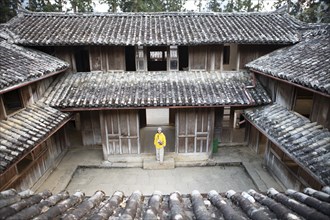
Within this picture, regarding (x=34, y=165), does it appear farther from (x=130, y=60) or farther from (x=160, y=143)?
(x=130, y=60)

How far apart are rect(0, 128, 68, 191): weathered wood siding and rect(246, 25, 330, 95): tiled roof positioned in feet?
34.7

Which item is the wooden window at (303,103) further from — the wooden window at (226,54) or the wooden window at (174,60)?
the wooden window at (174,60)

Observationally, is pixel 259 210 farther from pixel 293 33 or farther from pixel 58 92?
pixel 293 33

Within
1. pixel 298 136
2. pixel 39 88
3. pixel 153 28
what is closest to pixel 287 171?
pixel 298 136

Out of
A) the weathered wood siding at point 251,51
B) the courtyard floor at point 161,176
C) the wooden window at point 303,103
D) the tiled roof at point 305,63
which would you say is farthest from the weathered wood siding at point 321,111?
the weathered wood siding at point 251,51

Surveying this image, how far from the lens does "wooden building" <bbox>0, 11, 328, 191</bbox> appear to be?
1070 centimetres

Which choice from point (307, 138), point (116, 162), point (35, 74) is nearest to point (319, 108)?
Answer: point (307, 138)

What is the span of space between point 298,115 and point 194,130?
500 cm

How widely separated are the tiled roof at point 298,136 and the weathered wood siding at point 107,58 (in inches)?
294

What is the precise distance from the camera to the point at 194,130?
11.8 metres

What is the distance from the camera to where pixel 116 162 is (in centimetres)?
1208

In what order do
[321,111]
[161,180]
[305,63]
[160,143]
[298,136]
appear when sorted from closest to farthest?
[298,136]
[321,111]
[305,63]
[161,180]
[160,143]

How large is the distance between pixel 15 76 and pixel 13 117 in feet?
5.75

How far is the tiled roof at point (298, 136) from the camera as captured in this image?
19.0 feet
